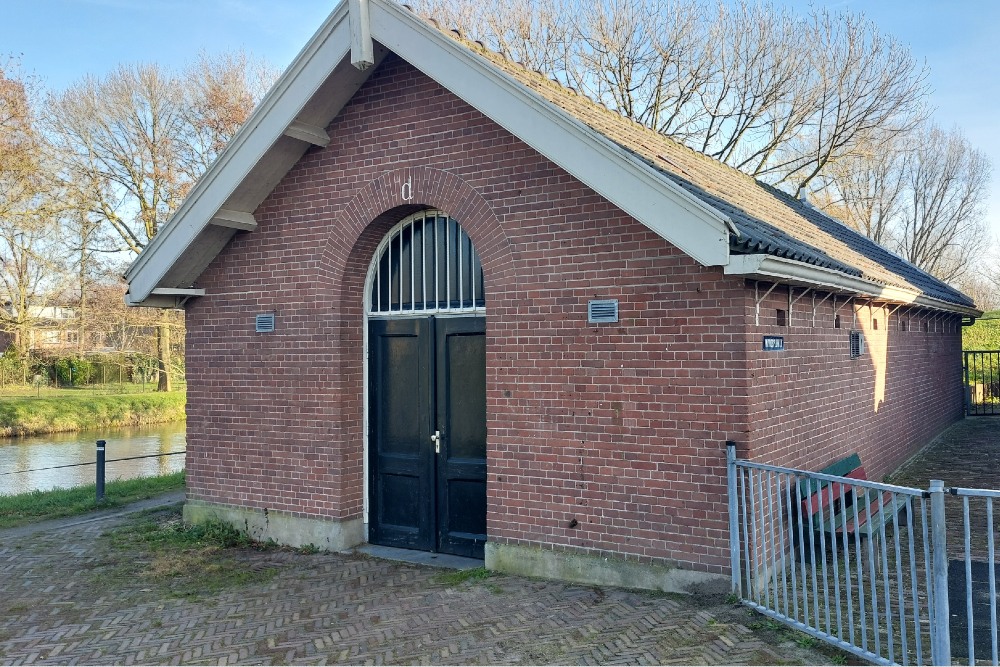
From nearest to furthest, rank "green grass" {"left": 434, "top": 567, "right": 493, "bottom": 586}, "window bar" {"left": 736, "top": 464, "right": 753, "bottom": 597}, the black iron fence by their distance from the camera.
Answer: "window bar" {"left": 736, "top": 464, "right": 753, "bottom": 597}
"green grass" {"left": 434, "top": 567, "right": 493, "bottom": 586}
the black iron fence

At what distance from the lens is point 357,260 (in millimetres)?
7922

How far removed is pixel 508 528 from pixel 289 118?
4557 millimetres

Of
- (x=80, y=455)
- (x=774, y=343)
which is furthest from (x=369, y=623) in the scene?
(x=80, y=455)

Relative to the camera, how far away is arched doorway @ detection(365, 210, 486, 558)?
24.3 feet

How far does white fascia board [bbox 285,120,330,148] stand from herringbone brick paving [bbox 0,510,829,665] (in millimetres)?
4412

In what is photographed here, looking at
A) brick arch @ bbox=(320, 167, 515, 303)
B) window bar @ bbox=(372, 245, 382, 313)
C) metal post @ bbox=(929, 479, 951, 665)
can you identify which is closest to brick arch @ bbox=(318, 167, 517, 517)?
brick arch @ bbox=(320, 167, 515, 303)

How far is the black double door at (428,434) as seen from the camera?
738cm

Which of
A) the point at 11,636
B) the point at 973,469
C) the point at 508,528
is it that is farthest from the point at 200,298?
the point at 973,469

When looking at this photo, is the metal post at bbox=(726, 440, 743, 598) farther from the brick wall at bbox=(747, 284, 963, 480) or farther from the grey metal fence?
the brick wall at bbox=(747, 284, 963, 480)

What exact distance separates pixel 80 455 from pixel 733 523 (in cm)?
2067

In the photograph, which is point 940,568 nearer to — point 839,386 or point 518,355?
point 518,355

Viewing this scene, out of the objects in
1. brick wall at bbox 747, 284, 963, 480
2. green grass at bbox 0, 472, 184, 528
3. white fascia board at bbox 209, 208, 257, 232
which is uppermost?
white fascia board at bbox 209, 208, 257, 232

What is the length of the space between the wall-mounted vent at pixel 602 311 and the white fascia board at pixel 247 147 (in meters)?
3.46

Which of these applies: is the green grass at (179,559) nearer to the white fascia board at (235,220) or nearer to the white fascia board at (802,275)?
the white fascia board at (235,220)
